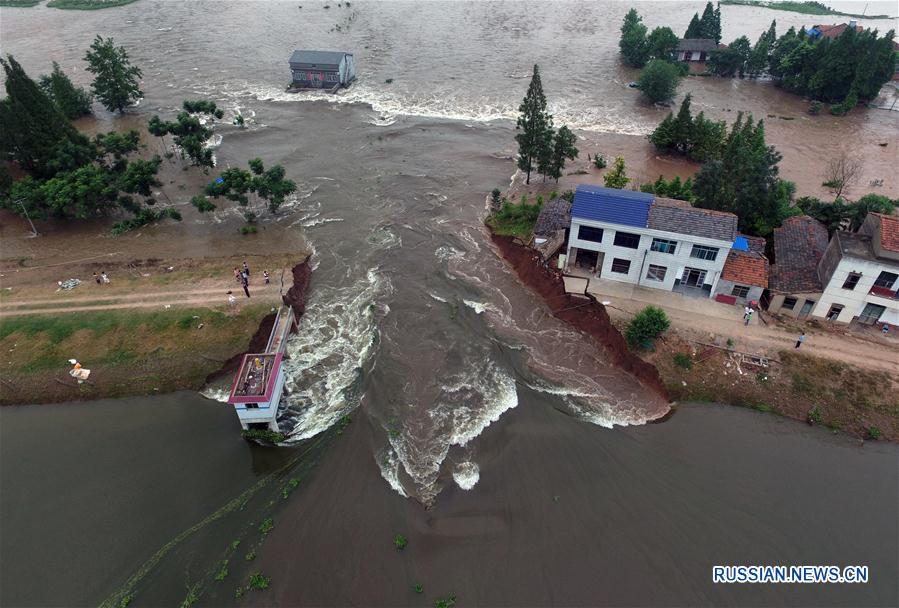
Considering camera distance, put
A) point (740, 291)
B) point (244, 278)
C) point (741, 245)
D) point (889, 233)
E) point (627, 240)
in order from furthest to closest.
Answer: point (244, 278) < point (741, 245) < point (627, 240) < point (740, 291) < point (889, 233)

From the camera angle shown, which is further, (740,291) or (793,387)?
(740,291)

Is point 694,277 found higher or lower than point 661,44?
lower

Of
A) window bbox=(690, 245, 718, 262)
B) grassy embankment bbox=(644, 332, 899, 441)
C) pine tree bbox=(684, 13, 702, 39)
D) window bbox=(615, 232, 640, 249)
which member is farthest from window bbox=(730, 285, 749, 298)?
pine tree bbox=(684, 13, 702, 39)

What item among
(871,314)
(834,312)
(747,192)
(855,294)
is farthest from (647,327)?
(747,192)

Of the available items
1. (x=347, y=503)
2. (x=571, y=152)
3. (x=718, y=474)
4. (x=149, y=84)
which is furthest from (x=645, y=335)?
(x=149, y=84)

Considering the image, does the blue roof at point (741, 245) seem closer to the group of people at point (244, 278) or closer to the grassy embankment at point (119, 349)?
the grassy embankment at point (119, 349)

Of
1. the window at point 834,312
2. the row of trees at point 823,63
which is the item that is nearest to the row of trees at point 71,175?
the window at point 834,312

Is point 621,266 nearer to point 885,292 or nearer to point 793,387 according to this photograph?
point 793,387

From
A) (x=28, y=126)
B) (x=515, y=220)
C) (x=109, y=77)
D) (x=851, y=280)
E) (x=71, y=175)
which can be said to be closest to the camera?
(x=851, y=280)
